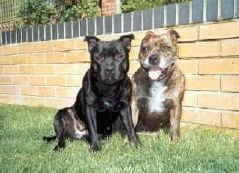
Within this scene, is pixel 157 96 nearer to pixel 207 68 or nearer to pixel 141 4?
pixel 207 68

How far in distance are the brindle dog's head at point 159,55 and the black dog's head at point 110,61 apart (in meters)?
0.26

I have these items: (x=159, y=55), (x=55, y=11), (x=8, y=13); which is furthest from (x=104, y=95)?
(x=8, y=13)

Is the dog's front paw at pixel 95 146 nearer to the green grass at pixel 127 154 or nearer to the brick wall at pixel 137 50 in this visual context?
the green grass at pixel 127 154

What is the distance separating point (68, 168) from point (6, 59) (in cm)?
553

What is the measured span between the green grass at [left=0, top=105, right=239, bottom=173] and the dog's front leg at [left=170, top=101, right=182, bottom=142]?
0.26ft

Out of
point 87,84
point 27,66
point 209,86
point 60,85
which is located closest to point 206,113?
point 209,86

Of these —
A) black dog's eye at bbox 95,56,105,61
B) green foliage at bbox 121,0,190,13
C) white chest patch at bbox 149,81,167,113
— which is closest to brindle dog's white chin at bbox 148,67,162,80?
white chest patch at bbox 149,81,167,113

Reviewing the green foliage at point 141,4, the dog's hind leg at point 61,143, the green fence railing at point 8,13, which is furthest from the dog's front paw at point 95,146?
the green fence railing at point 8,13

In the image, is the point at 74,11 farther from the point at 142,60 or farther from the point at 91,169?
the point at 91,169

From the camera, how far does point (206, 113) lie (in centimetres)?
594

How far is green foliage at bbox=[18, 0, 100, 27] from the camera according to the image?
9.87m

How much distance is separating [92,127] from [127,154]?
24.3 inches

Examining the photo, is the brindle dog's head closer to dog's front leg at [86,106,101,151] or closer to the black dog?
the black dog

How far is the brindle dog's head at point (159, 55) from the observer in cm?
545
